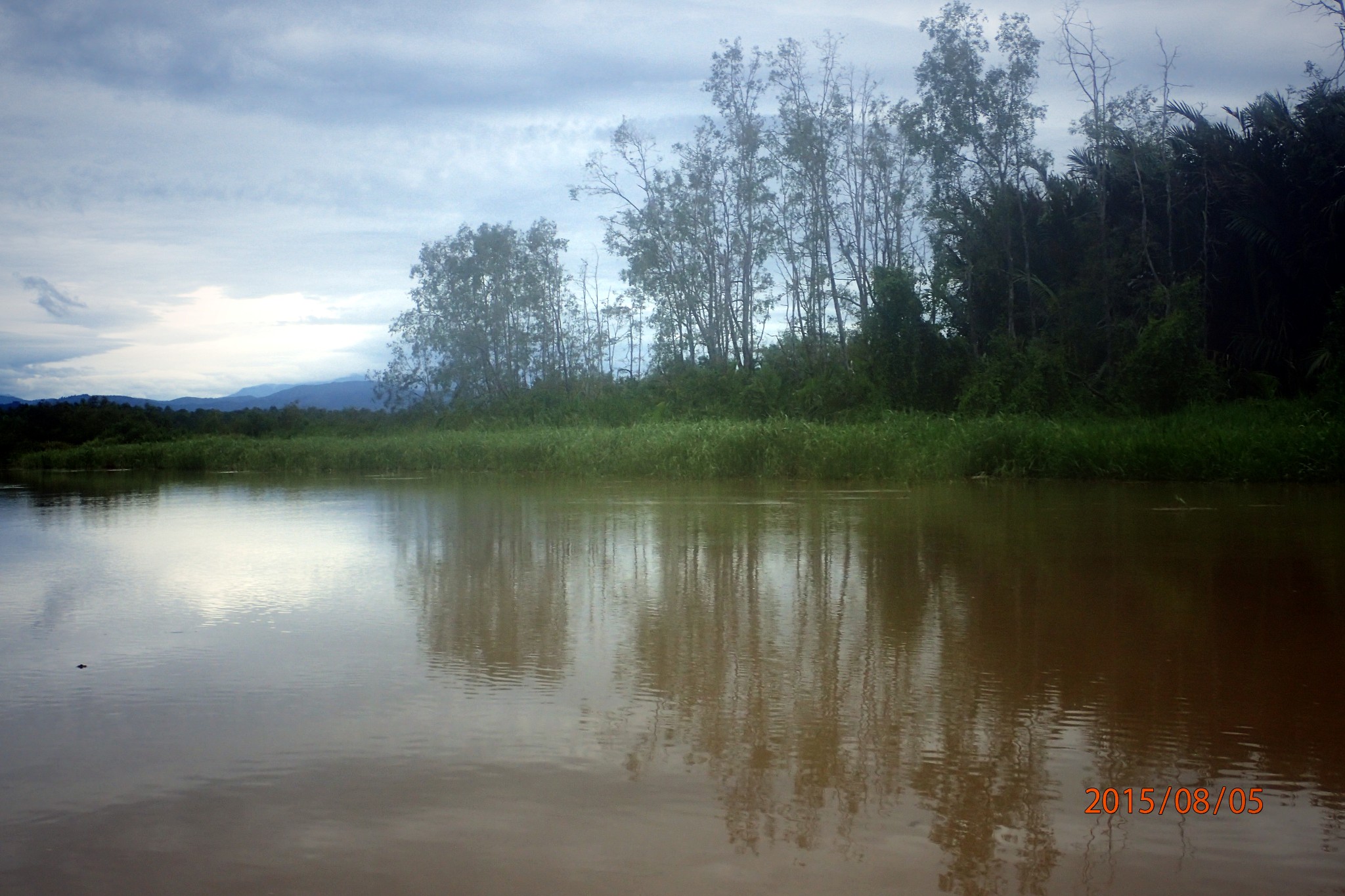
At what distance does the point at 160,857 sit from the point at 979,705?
2056 mm

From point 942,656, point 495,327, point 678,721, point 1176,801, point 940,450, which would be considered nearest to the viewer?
point 1176,801

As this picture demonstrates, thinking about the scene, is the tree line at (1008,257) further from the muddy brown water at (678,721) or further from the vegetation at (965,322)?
the muddy brown water at (678,721)

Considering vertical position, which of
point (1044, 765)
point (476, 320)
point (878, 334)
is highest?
point (476, 320)

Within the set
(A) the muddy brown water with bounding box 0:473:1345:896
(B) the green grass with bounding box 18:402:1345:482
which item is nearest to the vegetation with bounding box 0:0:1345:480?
(B) the green grass with bounding box 18:402:1345:482

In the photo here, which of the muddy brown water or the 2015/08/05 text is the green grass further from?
the 2015/08/05 text

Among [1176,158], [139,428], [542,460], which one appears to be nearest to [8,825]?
[542,460]

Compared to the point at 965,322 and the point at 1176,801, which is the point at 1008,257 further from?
the point at 1176,801

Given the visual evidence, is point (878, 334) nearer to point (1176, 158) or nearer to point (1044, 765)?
point (1176, 158)

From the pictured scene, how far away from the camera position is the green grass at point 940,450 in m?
10.8

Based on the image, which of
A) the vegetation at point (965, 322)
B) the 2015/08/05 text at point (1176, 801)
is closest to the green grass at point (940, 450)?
the vegetation at point (965, 322)

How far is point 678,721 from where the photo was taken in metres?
2.68

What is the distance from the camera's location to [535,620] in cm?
397

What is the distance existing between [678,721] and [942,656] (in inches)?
44.2

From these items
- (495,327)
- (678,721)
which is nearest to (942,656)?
(678,721)
